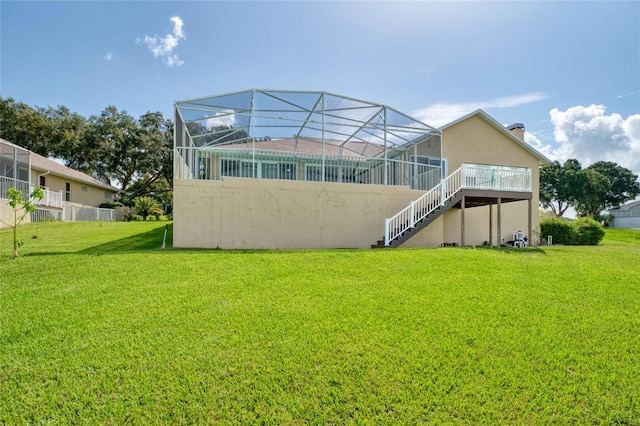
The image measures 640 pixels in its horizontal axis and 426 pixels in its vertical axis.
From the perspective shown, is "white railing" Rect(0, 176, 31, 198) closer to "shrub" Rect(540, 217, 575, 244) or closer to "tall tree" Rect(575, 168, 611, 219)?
"shrub" Rect(540, 217, 575, 244)

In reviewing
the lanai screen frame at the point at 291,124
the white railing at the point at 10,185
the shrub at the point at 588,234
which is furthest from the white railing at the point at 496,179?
the white railing at the point at 10,185

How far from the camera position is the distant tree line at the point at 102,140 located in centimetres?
2652

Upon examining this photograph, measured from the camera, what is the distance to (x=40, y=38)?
41.0 ft

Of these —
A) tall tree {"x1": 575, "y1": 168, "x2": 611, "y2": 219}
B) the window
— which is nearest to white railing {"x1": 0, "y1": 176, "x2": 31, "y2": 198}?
the window

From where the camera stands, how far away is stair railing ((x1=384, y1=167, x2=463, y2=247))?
9.88 metres

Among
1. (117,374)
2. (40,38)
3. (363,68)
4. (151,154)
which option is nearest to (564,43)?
(363,68)

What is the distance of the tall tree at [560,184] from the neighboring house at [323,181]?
114 feet

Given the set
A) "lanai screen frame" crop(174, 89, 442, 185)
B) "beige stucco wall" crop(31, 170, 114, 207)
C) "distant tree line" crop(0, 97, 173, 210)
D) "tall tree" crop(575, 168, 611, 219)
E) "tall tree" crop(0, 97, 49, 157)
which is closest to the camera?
"lanai screen frame" crop(174, 89, 442, 185)

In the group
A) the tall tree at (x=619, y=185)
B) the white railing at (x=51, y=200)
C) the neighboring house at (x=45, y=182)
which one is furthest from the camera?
the tall tree at (x=619, y=185)

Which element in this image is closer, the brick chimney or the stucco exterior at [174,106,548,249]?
the stucco exterior at [174,106,548,249]

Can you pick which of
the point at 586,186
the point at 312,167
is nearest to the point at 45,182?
the point at 312,167

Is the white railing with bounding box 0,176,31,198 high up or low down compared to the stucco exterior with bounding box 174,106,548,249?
up

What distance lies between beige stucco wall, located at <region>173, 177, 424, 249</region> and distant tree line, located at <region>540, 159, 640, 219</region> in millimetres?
37995

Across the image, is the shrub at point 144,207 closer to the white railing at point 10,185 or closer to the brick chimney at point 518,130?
the white railing at point 10,185
